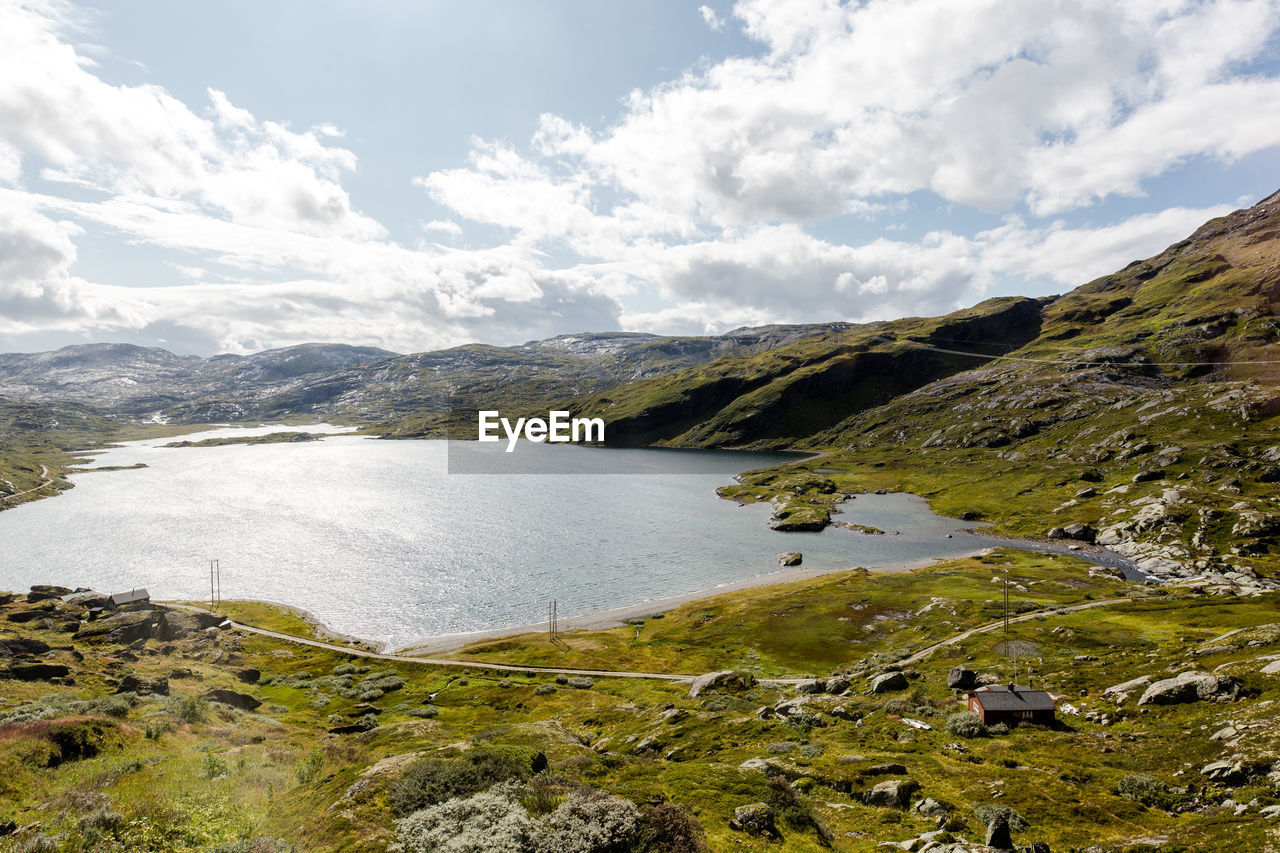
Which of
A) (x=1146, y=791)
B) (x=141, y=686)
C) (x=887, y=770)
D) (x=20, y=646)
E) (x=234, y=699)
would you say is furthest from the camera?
(x=20, y=646)

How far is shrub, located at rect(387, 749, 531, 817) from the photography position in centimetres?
2480

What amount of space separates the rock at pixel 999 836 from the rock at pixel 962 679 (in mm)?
34253

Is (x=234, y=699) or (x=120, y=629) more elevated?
(x=120, y=629)

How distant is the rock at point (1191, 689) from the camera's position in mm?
42125

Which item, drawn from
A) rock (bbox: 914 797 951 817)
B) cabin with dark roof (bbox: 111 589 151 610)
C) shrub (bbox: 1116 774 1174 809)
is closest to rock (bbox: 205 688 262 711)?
cabin with dark roof (bbox: 111 589 151 610)

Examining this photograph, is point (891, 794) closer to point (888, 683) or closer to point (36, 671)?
point (888, 683)

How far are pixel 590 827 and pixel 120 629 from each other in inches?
4226

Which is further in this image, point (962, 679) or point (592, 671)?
point (592, 671)

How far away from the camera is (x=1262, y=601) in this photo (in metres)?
83.0

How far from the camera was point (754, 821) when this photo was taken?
27719 millimetres

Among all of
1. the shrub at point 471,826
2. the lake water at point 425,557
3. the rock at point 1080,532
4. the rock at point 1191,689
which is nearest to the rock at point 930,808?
the shrub at point 471,826

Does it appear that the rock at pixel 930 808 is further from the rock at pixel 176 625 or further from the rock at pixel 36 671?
the rock at pixel 176 625

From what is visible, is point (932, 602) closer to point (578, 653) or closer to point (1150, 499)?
point (578, 653)

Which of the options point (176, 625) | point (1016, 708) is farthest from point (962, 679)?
point (176, 625)
